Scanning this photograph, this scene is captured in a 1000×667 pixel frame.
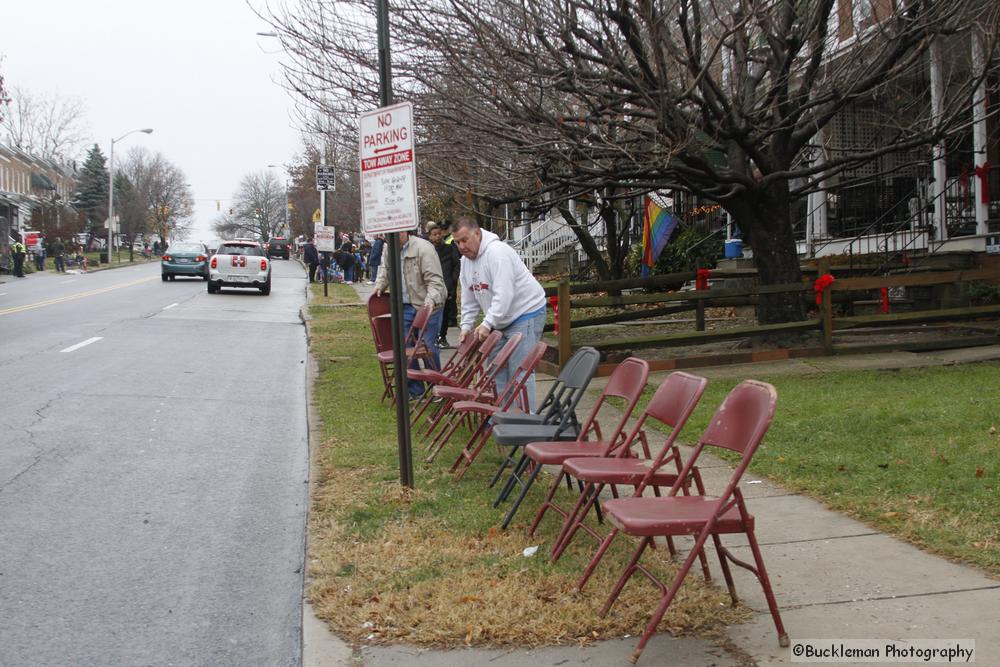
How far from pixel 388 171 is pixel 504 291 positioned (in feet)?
5.52

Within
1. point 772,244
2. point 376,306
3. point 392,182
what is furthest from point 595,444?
point 772,244

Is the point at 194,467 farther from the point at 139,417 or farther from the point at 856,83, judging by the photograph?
the point at 856,83

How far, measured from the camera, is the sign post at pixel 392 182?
→ 21.2 ft

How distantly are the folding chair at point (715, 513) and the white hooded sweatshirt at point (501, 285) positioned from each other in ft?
11.3

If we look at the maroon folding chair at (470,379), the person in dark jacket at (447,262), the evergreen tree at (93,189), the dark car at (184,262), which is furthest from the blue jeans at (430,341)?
the evergreen tree at (93,189)

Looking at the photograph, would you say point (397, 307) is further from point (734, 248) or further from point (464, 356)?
point (734, 248)

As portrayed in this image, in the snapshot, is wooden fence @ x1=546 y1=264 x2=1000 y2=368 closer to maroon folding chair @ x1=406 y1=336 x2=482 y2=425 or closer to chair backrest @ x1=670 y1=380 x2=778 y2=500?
maroon folding chair @ x1=406 y1=336 x2=482 y2=425

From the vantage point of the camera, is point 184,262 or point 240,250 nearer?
point 240,250

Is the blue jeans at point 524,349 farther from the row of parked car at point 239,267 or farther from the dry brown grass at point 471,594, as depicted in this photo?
Answer: the row of parked car at point 239,267

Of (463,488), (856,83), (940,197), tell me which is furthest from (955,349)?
(463,488)

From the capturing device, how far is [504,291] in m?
7.94

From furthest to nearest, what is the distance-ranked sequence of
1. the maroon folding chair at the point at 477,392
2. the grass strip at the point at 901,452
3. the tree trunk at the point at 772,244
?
the tree trunk at the point at 772,244 < the maroon folding chair at the point at 477,392 < the grass strip at the point at 901,452

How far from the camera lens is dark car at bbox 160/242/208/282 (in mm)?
38625

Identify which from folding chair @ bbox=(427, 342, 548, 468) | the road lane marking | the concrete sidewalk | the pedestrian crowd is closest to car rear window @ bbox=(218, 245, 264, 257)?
the road lane marking
